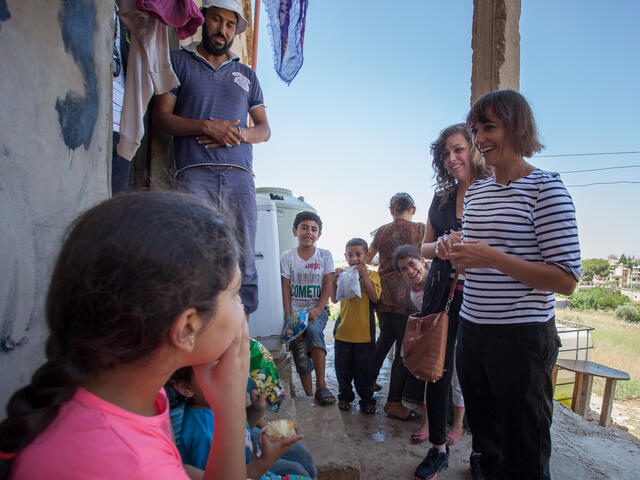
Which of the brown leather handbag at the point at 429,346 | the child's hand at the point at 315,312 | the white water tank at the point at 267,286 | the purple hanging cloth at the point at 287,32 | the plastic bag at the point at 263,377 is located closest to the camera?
the plastic bag at the point at 263,377

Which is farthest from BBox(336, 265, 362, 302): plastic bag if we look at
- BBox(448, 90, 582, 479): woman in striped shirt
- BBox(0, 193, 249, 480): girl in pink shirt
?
BBox(0, 193, 249, 480): girl in pink shirt

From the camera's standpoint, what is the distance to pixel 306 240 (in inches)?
143

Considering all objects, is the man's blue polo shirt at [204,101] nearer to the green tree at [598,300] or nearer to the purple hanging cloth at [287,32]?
the purple hanging cloth at [287,32]

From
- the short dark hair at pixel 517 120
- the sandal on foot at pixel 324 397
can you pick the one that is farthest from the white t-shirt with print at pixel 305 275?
the short dark hair at pixel 517 120

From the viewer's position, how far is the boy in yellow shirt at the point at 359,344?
11.4 feet

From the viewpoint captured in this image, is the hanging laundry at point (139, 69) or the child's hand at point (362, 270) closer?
the hanging laundry at point (139, 69)

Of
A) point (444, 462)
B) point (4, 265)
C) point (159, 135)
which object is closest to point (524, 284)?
point (444, 462)

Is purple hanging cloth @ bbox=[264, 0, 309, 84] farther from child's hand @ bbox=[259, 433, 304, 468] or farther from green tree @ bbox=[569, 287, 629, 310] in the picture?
green tree @ bbox=[569, 287, 629, 310]

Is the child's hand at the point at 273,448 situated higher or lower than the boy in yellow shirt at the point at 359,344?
higher

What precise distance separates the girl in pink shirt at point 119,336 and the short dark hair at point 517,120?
1.38 metres

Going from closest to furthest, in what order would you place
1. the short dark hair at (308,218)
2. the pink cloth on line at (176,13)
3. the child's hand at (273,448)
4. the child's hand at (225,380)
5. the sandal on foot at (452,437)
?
1. the child's hand at (225,380)
2. the child's hand at (273,448)
3. the pink cloth on line at (176,13)
4. the sandal on foot at (452,437)
5. the short dark hair at (308,218)

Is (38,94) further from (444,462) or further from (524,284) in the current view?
(444,462)

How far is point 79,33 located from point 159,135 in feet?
4.62

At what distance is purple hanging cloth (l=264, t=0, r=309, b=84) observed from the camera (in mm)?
4406
